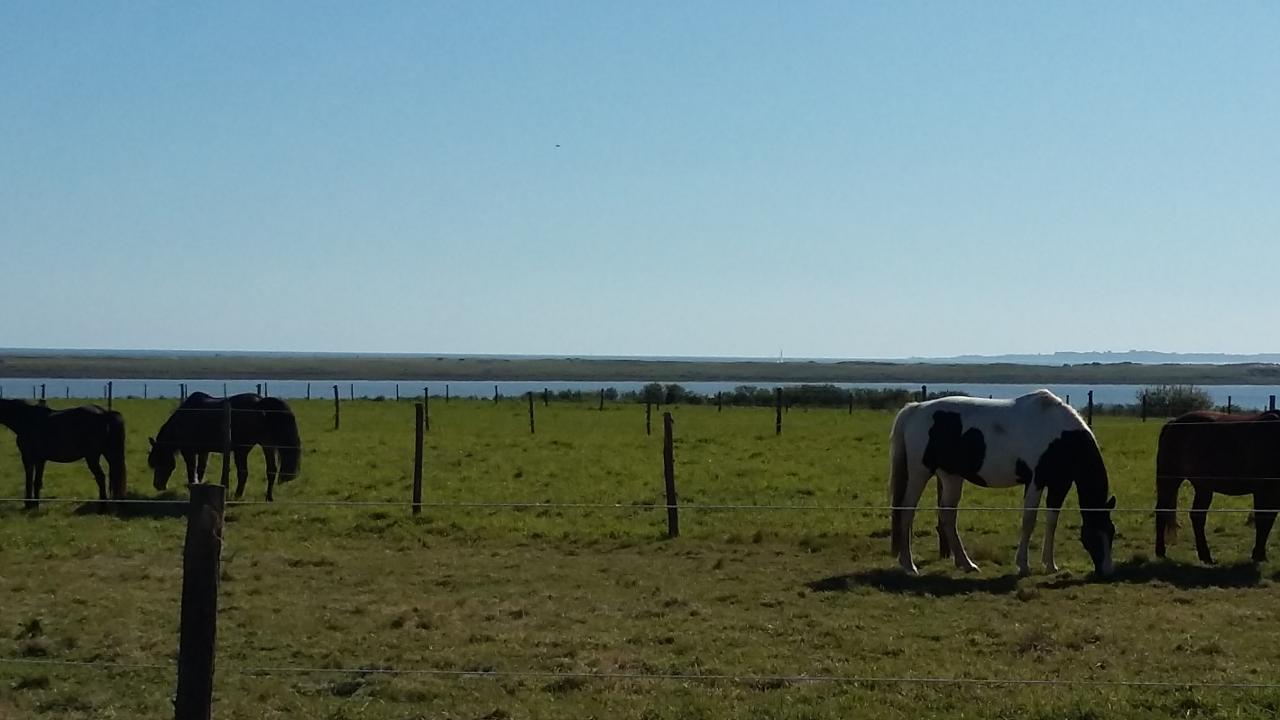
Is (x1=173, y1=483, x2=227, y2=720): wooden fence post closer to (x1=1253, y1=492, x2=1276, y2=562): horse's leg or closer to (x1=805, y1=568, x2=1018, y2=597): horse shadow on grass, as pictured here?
(x1=805, y1=568, x2=1018, y2=597): horse shadow on grass

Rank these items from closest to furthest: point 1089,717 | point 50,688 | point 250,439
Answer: point 1089,717 < point 50,688 < point 250,439

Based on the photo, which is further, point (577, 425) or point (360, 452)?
point (577, 425)

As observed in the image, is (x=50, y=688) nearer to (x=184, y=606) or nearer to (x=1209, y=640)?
(x=184, y=606)

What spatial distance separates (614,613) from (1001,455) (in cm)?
479

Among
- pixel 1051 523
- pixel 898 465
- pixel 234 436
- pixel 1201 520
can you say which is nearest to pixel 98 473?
pixel 234 436

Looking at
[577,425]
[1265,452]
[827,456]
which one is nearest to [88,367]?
[577,425]

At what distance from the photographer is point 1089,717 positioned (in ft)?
22.0

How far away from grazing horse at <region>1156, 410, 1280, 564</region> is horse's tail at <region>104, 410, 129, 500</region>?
12613 mm

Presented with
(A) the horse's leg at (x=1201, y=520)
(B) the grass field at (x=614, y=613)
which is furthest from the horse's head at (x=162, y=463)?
(A) the horse's leg at (x=1201, y=520)

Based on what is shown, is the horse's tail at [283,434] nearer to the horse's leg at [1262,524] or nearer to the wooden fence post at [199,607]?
the horse's leg at [1262,524]

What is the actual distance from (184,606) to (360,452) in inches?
822

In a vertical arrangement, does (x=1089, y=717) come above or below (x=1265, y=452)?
→ below

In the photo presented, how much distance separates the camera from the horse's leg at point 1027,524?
39.1 ft

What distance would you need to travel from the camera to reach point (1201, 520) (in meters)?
12.9
